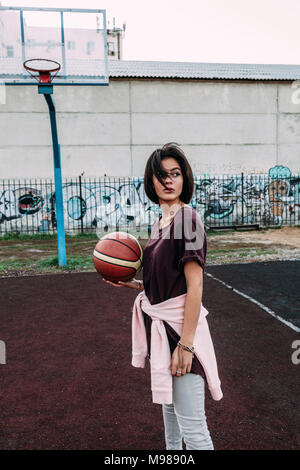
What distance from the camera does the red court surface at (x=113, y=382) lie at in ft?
9.75

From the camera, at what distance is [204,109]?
17781 mm

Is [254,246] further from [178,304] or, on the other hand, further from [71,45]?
[178,304]

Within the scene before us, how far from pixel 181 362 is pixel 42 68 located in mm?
8458

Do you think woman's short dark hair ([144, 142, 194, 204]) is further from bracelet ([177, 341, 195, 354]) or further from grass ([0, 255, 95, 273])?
grass ([0, 255, 95, 273])

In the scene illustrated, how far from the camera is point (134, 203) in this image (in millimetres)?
17641

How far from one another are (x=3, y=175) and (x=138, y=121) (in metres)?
6.45

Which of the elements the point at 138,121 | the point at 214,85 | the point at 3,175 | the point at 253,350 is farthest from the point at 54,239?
the point at 253,350

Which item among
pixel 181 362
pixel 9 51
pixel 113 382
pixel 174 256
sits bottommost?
pixel 113 382

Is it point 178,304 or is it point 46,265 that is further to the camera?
point 46,265

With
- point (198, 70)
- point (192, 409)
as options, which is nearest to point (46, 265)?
point (192, 409)

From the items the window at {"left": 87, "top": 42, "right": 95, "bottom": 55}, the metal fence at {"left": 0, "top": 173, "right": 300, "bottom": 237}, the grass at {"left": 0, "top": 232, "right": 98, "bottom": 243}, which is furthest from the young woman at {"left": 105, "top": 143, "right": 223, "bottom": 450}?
the metal fence at {"left": 0, "top": 173, "right": 300, "bottom": 237}

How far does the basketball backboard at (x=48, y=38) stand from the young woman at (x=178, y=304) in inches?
307

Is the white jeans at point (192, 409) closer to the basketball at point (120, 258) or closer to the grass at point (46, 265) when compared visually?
the basketball at point (120, 258)

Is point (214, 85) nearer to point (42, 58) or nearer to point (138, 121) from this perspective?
point (138, 121)
